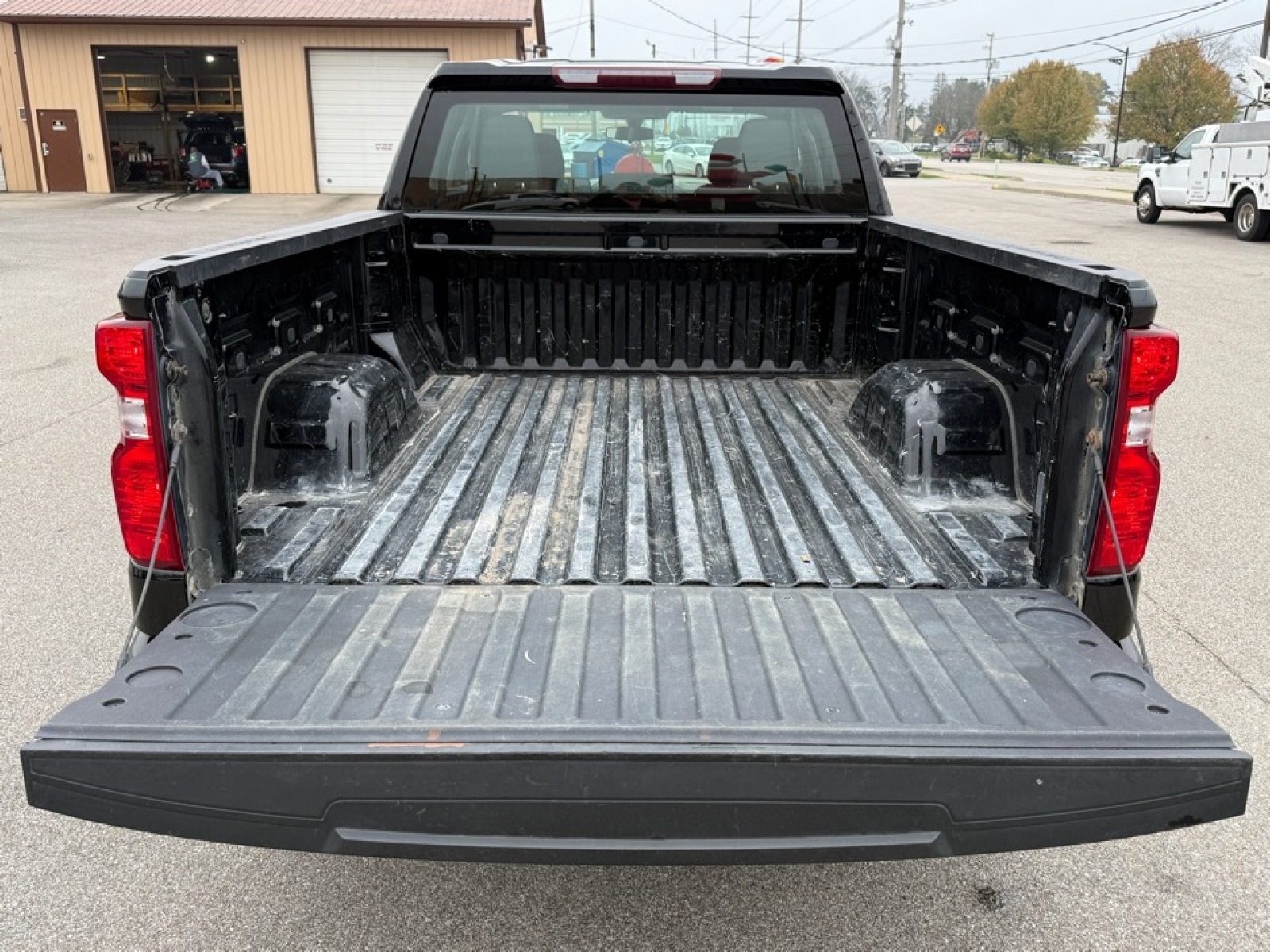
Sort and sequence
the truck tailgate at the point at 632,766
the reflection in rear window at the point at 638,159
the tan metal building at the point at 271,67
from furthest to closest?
the tan metal building at the point at 271,67 → the reflection in rear window at the point at 638,159 → the truck tailgate at the point at 632,766

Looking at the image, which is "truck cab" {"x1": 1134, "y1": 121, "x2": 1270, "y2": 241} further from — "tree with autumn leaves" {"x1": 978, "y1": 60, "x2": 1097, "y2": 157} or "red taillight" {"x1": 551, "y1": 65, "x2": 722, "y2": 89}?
"tree with autumn leaves" {"x1": 978, "y1": 60, "x2": 1097, "y2": 157}

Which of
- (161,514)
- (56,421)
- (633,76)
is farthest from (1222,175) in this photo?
(161,514)

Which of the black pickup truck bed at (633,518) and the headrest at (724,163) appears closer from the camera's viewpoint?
the black pickup truck bed at (633,518)

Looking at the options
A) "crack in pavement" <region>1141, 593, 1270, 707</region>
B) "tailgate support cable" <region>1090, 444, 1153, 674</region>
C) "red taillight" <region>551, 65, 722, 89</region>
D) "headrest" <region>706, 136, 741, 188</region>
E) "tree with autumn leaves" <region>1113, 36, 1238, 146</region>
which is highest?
"tree with autumn leaves" <region>1113, 36, 1238, 146</region>

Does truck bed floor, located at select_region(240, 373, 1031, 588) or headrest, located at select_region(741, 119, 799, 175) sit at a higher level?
headrest, located at select_region(741, 119, 799, 175)

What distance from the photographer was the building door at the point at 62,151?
2567 centimetres

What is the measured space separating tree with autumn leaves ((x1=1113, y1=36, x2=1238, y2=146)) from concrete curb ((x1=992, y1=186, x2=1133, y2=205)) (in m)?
30.1

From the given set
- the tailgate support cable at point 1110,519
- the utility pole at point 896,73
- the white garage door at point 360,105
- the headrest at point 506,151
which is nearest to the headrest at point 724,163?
the headrest at point 506,151

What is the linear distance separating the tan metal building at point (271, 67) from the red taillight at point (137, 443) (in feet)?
77.0

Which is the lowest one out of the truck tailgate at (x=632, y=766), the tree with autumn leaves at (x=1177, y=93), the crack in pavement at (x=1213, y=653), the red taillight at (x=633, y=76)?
the crack in pavement at (x=1213, y=653)

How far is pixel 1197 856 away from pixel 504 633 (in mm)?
2037

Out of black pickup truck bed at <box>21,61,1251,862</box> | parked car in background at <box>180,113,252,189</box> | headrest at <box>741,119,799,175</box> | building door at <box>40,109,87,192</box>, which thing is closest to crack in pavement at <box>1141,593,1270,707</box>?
black pickup truck bed at <box>21,61,1251,862</box>

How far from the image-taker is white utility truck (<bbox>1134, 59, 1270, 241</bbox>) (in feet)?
57.9

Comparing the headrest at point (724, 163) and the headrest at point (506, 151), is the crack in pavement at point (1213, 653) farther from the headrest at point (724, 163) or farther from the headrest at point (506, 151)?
the headrest at point (506, 151)
